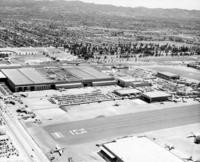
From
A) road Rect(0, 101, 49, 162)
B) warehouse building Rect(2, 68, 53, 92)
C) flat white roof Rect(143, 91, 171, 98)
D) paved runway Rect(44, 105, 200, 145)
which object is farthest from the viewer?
flat white roof Rect(143, 91, 171, 98)

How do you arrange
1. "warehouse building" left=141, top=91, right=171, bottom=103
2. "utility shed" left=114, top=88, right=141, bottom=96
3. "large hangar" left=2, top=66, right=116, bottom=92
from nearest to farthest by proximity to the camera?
"warehouse building" left=141, top=91, right=171, bottom=103, "large hangar" left=2, top=66, right=116, bottom=92, "utility shed" left=114, top=88, right=141, bottom=96

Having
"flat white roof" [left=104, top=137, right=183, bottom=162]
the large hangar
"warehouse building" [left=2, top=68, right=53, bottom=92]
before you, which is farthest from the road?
the large hangar

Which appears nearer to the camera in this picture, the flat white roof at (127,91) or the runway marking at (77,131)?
the runway marking at (77,131)

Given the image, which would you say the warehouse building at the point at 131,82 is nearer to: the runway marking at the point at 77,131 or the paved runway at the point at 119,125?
the paved runway at the point at 119,125

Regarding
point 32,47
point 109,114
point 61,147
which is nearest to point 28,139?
point 61,147

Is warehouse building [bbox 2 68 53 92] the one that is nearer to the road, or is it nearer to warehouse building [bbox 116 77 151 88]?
the road

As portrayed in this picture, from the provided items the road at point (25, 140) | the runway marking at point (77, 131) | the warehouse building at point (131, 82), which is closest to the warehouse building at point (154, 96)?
the warehouse building at point (131, 82)
